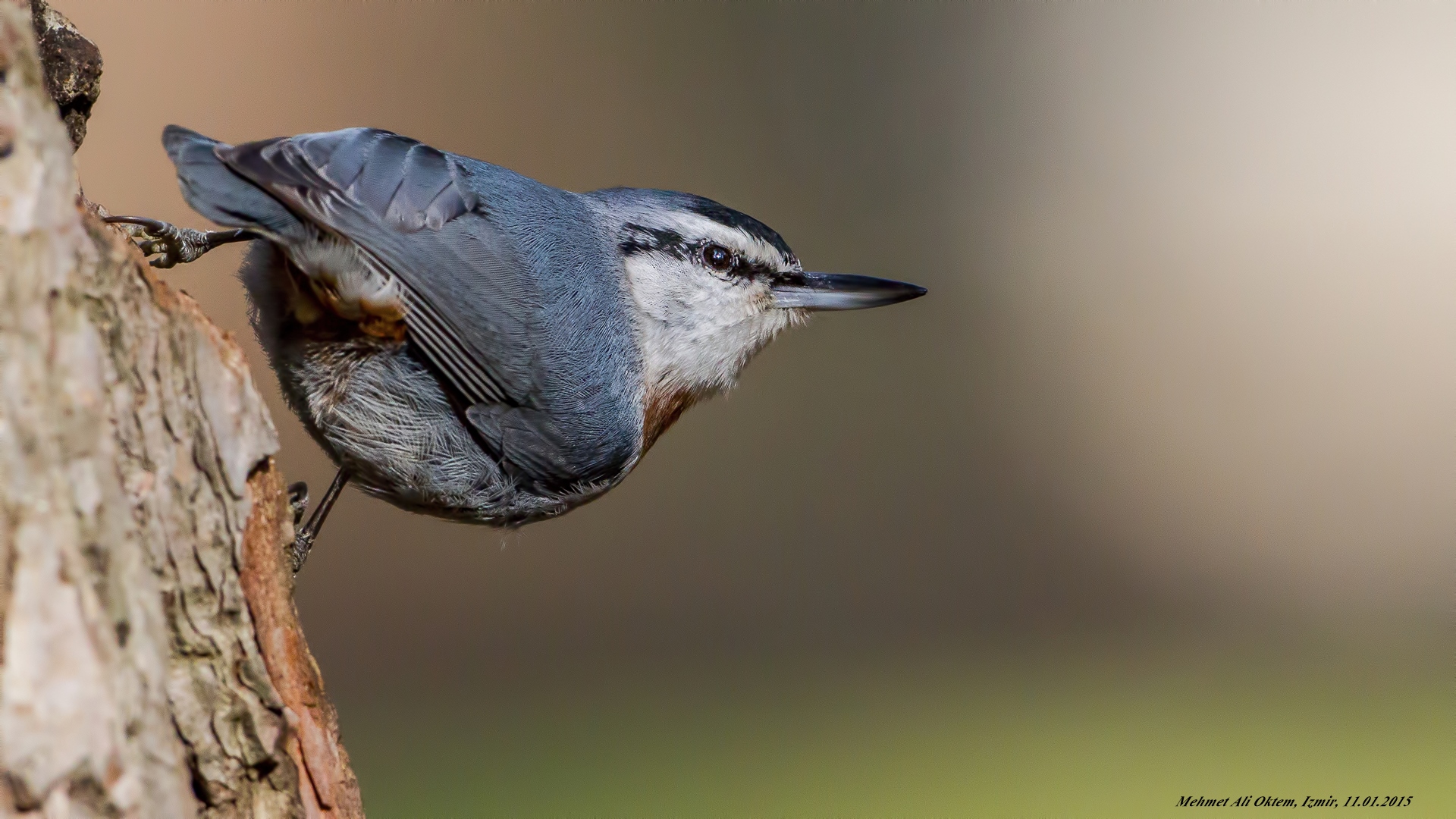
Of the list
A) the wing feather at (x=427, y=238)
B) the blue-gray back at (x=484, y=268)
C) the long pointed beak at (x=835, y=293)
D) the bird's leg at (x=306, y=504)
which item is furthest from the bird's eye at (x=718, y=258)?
the bird's leg at (x=306, y=504)

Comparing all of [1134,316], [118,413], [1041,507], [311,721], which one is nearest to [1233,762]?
[1041,507]

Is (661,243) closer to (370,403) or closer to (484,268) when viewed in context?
(484,268)

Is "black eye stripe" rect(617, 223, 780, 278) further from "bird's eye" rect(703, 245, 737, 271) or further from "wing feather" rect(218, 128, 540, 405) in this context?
"wing feather" rect(218, 128, 540, 405)

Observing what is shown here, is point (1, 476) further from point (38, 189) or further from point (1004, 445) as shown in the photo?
point (1004, 445)

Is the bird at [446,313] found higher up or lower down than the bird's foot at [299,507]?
higher up

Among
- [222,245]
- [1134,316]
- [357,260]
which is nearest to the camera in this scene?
[357,260]

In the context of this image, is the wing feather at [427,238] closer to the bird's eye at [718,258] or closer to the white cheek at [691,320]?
the white cheek at [691,320]

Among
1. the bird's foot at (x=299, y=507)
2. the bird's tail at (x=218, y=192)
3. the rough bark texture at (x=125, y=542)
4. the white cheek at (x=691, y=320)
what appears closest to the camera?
the rough bark texture at (x=125, y=542)
